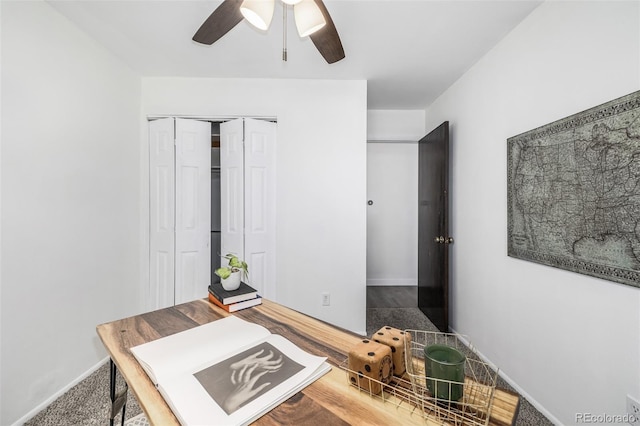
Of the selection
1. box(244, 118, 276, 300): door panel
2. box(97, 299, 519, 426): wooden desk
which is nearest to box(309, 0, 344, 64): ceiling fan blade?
box(244, 118, 276, 300): door panel

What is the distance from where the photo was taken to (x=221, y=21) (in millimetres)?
1293

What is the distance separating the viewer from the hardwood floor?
133 inches

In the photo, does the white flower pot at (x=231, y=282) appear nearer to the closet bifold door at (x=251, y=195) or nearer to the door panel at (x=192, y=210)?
the closet bifold door at (x=251, y=195)

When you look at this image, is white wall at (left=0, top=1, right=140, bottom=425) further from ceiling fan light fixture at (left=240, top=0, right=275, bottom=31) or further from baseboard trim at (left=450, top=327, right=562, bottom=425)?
baseboard trim at (left=450, top=327, right=562, bottom=425)

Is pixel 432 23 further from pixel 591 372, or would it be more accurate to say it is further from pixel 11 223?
pixel 11 223

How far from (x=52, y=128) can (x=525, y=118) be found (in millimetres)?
3093

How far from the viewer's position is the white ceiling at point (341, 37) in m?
1.71

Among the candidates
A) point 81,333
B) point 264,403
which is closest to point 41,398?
point 81,333

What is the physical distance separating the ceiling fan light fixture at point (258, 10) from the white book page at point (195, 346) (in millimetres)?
1315

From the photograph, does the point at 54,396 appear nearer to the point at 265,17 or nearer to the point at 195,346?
the point at 195,346

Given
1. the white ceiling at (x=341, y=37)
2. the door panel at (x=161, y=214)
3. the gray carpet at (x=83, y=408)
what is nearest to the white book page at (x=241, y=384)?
the gray carpet at (x=83, y=408)

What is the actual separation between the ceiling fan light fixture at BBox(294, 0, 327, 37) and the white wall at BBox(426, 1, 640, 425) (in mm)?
1378

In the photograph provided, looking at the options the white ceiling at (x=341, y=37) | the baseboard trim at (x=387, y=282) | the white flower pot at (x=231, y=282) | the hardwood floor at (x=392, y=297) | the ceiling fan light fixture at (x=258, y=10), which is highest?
the white ceiling at (x=341, y=37)

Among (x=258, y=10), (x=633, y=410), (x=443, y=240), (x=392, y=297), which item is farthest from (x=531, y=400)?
(x=258, y=10)
